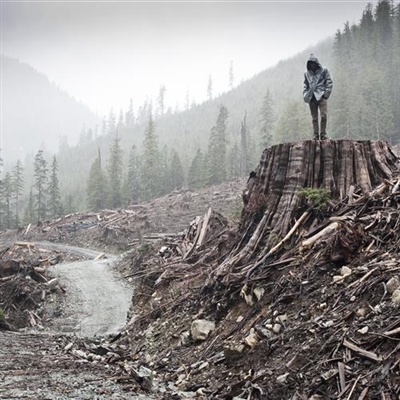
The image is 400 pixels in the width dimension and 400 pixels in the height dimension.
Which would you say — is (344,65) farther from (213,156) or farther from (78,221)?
(78,221)

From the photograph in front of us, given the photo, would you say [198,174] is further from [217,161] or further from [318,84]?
[318,84]

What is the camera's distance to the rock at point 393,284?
495cm

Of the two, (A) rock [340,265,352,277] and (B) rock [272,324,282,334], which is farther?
(A) rock [340,265,352,277]

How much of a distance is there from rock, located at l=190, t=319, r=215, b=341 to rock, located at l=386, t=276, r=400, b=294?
3.34 metres

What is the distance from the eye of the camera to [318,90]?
32.0 ft

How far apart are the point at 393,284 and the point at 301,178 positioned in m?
3.85

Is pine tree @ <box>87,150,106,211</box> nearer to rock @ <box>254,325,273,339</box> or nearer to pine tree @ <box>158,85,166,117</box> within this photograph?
rock @ <box>254,325,273,339</box>

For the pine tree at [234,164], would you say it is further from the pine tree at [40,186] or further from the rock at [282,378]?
the rock at [282,378]

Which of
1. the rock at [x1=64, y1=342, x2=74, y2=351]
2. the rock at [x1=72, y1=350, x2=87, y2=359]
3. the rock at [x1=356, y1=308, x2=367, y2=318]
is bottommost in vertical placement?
the rock at [x1=64, y1=342, x2=74, y2=351]

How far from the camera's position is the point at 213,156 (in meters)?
58.6

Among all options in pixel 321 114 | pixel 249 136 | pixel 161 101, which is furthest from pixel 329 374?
pixel 161 101

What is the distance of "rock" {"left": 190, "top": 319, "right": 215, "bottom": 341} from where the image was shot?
23.4ft

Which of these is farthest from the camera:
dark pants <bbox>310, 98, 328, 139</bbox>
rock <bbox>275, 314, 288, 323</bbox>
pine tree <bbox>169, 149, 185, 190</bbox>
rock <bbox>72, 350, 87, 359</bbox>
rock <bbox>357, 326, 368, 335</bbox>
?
pine tree <bbox>169, 149, 185, 190</bbox>

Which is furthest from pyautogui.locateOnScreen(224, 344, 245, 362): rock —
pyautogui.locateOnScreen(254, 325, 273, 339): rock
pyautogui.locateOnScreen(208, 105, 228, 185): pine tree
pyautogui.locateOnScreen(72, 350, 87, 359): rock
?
pyautogui.locateOnScreen(208, 105, 228, 185): pine tree
